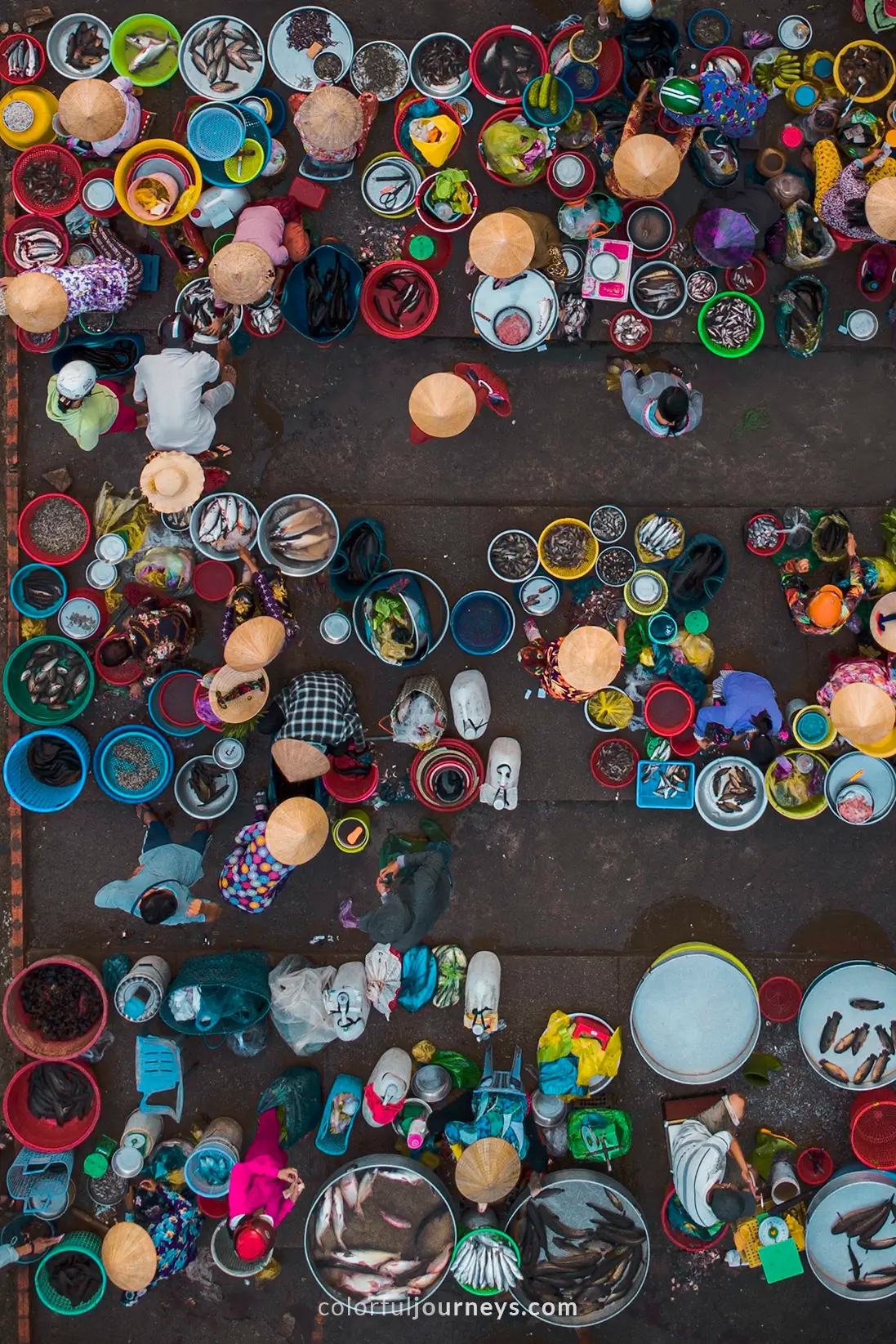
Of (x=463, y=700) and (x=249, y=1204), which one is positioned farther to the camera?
(x=463, y=700)

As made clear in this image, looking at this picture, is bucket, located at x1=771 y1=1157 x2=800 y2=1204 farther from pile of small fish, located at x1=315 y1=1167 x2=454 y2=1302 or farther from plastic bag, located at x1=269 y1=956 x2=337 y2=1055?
plastic bag, located at x1=269 y1=956 x2=337 y2=1055

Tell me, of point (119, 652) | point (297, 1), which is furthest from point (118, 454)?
point (297, 1)

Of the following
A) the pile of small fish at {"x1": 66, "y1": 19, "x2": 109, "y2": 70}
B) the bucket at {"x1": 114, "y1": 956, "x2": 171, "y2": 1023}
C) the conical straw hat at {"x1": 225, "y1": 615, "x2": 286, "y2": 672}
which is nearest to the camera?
the conical straw hat at {"x1": 225, "y1": 615, "x2": 286, "y2": 672}

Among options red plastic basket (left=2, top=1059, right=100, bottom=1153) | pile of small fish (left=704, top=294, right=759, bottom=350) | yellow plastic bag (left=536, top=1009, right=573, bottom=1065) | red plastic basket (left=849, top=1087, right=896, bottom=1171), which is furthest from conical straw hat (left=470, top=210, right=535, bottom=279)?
red plastic basket (left=849, top=1087, right=896, bottom=1171)

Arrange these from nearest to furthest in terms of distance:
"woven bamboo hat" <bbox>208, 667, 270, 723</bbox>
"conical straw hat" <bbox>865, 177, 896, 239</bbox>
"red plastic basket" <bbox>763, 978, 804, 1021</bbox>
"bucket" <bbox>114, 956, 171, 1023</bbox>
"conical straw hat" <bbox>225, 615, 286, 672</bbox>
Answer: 1. "conical straw hat" <bbox>865, 177, 896, 239</bbox>
2. "conical straw hat" <bbox>225, 615, 286, 672</bbox>
3. "woven bamboo hat" <bbox>208, 667, 270, 723</bbox>
4. "bucket" <bbox>114, 956, 171, 1023</bbox>
5. "red plastic basket" <bbox>763, 978, 804, 1021</bbox>

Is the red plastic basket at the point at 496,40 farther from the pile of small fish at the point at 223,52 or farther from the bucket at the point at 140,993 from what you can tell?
the bucket at the point at 140,993

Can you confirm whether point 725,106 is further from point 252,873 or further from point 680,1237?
point 680,1237

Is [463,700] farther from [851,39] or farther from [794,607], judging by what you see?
[851,39]
